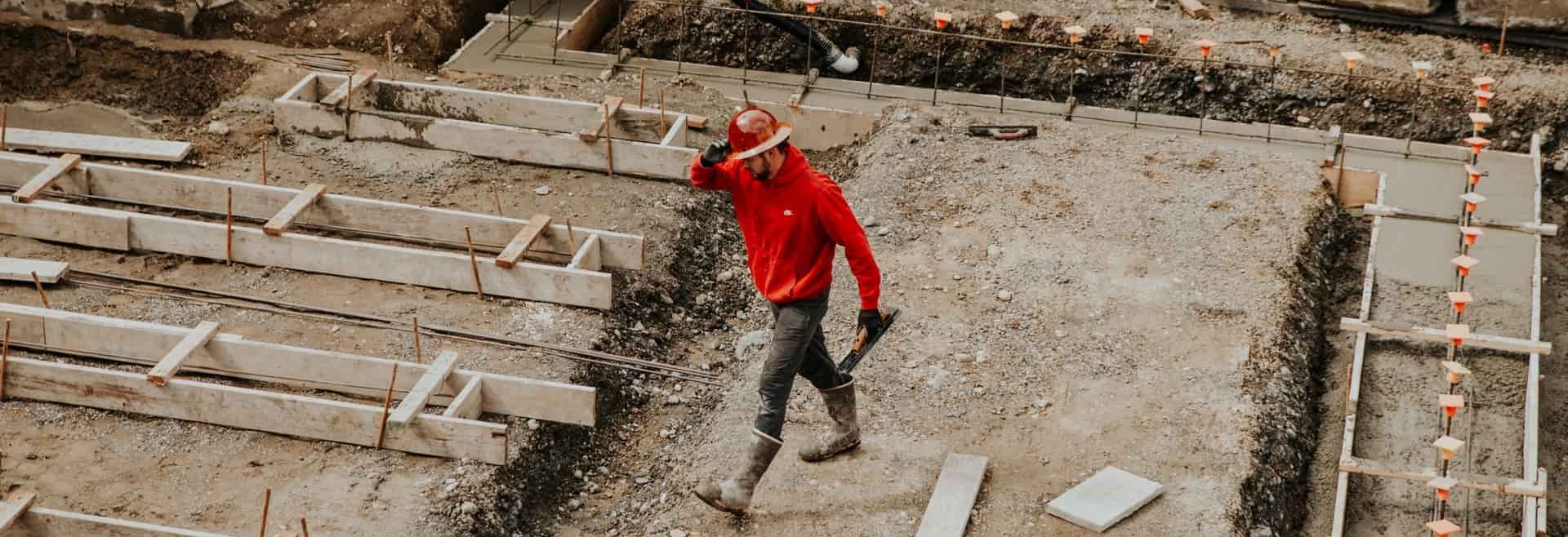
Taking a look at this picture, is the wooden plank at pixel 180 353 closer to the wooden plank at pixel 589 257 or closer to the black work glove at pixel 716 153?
the wooden plank at pixel 589 257

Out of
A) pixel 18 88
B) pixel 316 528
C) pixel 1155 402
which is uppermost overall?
pixel 18 88

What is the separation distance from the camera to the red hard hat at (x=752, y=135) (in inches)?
233

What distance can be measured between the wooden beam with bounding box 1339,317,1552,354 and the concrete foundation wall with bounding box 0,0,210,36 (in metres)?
9.20

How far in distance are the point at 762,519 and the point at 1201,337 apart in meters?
2.88

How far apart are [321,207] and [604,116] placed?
2.09m

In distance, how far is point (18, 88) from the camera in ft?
37.8

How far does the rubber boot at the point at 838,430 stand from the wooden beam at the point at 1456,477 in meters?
2.40

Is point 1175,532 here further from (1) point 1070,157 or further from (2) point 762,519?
(1) point 1070,157

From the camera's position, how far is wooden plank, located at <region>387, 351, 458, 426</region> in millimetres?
6824

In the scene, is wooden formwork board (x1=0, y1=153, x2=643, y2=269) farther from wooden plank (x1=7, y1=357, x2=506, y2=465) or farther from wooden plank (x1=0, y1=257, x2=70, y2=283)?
wooden plank (x1=7, y1=357, x2=506, y2=465)

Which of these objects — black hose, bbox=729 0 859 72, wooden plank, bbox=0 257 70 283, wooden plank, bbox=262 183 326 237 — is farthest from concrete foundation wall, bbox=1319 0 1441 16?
wooden plank, bbox=0 257 70 283

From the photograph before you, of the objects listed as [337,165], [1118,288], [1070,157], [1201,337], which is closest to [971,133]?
[1070,157]

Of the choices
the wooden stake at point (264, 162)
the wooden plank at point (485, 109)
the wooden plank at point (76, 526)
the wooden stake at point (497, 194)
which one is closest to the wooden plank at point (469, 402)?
the wooden plank at point (76, 526)

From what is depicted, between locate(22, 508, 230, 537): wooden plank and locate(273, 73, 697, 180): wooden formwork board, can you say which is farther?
locate(273, 73, 697, 180): wooden formwork board
